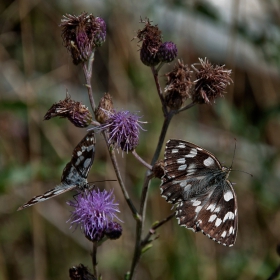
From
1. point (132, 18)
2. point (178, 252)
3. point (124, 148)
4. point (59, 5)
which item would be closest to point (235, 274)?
point (178, 252)

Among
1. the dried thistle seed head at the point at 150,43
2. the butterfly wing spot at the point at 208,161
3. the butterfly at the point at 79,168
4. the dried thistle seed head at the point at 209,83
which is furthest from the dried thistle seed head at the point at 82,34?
the butterfly wing spot at the point at 208,161

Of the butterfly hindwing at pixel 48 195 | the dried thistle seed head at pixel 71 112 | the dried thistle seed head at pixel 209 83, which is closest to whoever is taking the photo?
the butterfly hindwing at pixel 48 195

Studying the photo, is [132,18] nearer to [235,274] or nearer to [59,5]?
[59,5]

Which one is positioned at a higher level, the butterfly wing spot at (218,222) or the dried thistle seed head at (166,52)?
the dried thistle seed head at (166,52)

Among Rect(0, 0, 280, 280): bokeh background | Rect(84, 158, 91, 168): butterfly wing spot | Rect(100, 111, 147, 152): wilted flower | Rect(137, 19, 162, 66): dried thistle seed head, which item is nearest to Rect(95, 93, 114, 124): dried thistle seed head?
Rect(100, 111, 147, 152): wilted flower

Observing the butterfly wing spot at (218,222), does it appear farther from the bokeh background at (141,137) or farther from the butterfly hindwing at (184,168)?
the bokeh background at (141,137)

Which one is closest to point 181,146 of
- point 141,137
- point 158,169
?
point 158,169

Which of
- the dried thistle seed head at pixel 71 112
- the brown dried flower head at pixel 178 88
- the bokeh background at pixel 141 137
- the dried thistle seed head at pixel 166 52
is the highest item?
the dried thistle seed head at pixel 166 52
